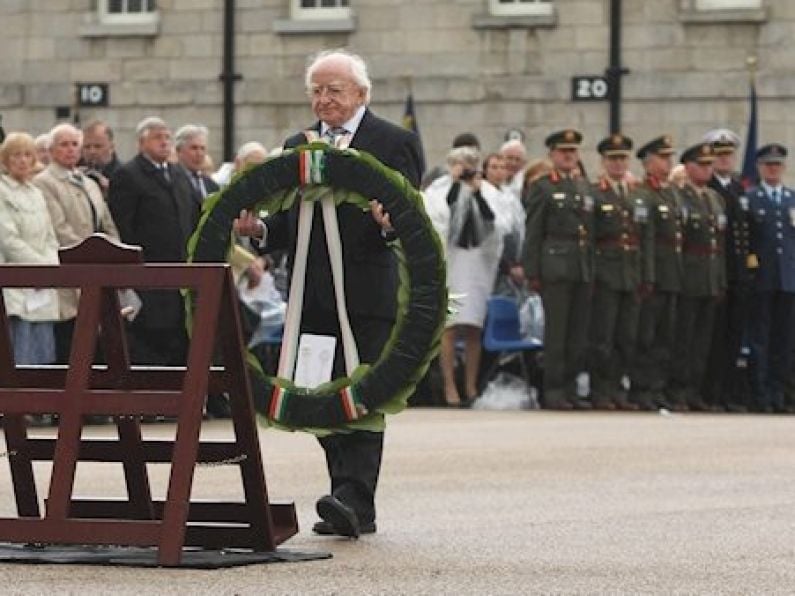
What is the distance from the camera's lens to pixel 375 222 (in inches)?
466

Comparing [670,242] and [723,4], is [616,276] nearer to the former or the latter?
[670,242]

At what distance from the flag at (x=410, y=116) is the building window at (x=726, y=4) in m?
3.13

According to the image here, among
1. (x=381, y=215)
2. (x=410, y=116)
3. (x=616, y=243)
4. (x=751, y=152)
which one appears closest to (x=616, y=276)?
(x=616, y=243)

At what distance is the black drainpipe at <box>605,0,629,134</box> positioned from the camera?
102ft

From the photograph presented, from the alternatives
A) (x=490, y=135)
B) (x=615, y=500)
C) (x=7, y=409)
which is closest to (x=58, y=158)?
(x=615, y=500)

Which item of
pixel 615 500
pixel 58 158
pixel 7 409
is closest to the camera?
pixel 7 409

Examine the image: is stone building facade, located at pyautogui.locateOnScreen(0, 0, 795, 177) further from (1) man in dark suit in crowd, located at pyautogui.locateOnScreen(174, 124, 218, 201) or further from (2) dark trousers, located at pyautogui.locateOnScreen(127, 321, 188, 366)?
(2) dark trousers, located at pyautogui.locateOnScreen(127, 321, 188, 366)

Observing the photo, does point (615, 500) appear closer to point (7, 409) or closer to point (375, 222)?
point (375, 222)

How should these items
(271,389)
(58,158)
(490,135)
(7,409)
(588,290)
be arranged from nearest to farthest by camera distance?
1. (7,409)
2. (271,389)
3. (58,158)
4. (588,290)
5. (490,135)

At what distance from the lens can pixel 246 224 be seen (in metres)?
11.5

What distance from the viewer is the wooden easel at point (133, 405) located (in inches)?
400

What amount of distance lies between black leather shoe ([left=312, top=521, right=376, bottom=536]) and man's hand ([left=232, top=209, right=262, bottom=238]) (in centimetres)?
118

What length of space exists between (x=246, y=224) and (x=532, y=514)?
7.36ft

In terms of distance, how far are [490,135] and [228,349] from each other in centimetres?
2149
